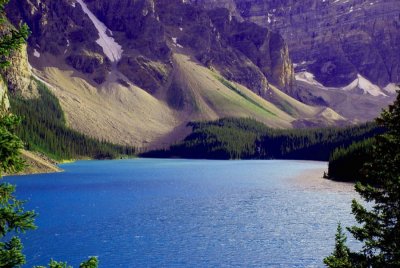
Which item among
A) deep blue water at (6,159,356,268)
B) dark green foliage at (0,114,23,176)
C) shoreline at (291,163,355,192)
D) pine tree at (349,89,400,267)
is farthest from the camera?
shoreline at (291,163,355,192)

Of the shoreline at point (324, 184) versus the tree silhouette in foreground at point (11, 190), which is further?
the shoreline at point (324, 184)

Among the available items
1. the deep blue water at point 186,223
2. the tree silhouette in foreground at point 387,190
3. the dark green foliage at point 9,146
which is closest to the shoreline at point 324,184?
the deep blue water at point 186,223

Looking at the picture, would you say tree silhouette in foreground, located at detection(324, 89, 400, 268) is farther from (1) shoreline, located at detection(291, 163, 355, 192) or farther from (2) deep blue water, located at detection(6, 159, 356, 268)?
(1) shoreline, located at detection(291, 163, 355, 192)

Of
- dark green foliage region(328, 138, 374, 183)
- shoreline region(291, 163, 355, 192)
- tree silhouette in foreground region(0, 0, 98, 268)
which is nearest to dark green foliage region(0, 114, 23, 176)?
tree silhouette in foreground region(0, 0, 98, 268)

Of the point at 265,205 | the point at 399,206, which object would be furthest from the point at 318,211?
the point at 399,206

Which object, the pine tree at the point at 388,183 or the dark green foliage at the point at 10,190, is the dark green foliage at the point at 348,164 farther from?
the dark green foliage at the point at 10,190

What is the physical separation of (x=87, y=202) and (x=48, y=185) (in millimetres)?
29503

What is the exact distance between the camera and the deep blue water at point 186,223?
49750 mm

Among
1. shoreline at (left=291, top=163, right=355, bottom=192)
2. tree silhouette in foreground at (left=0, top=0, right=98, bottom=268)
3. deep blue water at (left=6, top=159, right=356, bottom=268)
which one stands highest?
tree silhouette in foreground at (left=0, top=0, right=98, bottom=268)

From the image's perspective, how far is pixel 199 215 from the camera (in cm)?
7375

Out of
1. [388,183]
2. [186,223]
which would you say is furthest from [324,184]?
[388,183]

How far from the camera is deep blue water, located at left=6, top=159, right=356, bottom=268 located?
49750 mm

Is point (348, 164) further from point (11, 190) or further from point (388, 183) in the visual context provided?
point (11, 190)

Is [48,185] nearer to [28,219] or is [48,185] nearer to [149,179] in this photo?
[149,179]
